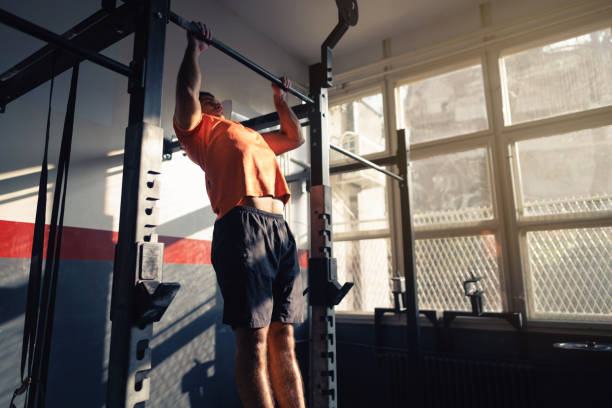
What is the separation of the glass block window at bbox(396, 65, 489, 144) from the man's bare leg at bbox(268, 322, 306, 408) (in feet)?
7.26

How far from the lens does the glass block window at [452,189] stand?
304 centimetres

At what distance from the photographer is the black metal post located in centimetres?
80

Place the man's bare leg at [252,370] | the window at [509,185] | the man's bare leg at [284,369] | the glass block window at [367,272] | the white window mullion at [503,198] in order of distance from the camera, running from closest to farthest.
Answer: the man's bare leg at [252,370], the man's bare leg at [284,369], the window at [509,185], the white window mullion at [503,198], the glass block window at [367,272]

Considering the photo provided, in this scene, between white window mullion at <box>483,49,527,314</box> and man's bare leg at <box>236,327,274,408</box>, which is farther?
white window mullion at <box>483,49,527,314</box>

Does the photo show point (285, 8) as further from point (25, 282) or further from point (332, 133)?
point (25, 282)

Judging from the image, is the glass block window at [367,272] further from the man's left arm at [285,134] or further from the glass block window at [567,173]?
the man's left arm at [285,134]

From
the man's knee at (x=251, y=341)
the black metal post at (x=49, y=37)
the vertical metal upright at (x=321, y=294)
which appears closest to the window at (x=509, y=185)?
the vertical metal upright at (x=321, y=294)

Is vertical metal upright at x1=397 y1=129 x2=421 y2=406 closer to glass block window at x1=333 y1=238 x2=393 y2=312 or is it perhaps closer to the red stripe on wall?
glass block window at x1=333 y1=238 x2=393 y2=312

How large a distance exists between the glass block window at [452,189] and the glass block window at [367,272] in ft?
1.38

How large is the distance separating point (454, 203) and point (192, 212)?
1.94 metres

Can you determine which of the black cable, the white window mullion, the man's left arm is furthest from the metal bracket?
the white window mullion

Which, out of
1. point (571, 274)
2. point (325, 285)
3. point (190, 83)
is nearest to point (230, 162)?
point (190, 83)

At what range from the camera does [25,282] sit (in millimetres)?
1738

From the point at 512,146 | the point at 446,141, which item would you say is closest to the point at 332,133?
the point at 446,141
